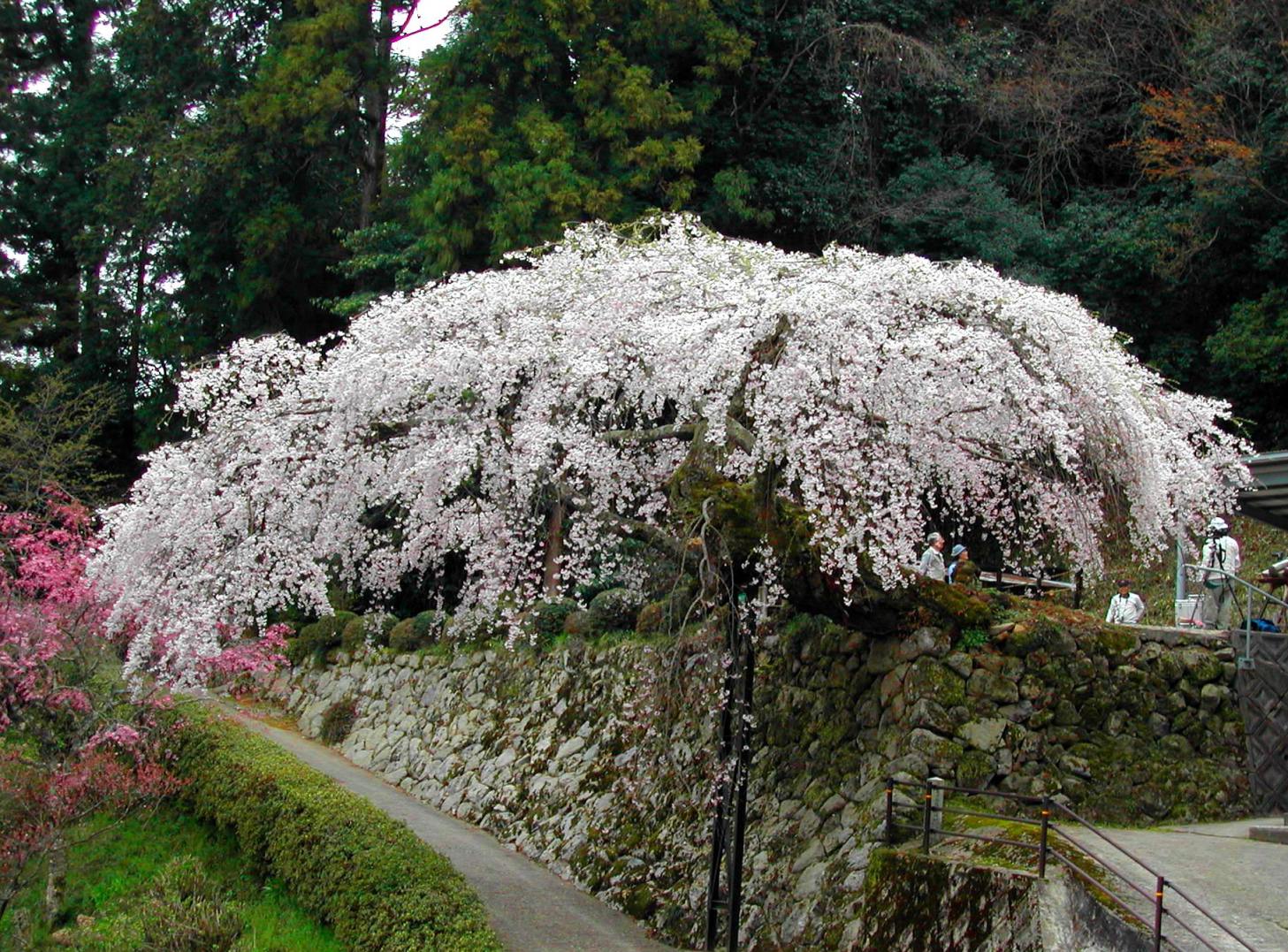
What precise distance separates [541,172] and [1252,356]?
1004 centimetres

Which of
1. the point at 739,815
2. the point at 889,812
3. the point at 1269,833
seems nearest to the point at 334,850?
the point at 739,815

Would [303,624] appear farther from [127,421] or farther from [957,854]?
[957,854]

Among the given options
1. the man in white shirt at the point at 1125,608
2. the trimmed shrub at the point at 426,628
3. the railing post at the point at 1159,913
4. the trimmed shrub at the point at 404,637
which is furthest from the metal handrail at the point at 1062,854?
the trimmed shrub at the point at 404,637

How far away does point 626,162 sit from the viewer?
1697 centimetres

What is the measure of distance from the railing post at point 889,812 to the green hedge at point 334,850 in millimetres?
3046

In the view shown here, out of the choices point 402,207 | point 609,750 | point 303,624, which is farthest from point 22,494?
point 609,750

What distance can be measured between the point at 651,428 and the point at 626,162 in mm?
7803

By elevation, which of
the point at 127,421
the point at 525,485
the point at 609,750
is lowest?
the point at 609,750

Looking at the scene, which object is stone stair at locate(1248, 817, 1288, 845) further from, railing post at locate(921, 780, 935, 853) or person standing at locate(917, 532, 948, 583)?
person standing at locate(917, 532, 948, 583)

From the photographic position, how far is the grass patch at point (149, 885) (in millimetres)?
10922

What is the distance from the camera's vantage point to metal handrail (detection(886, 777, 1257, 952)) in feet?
19.5

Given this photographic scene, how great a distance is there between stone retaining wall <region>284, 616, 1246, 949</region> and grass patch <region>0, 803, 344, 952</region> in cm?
268

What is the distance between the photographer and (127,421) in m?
24.4

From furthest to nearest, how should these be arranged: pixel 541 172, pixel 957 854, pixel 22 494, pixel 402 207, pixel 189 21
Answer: pixel 189 21 → pixel 402 207 → pixel 22 494 → pixel 541 172 → pixel 957 854
